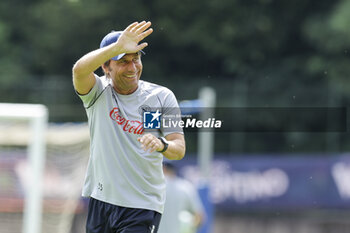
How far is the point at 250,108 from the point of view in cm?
2058

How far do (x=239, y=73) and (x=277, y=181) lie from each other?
7.82m

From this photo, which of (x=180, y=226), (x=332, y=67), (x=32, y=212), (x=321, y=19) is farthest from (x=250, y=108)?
(x=32, y=212)

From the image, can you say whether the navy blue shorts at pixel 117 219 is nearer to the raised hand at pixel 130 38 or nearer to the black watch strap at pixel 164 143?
the black watch strap at pixel 164 143

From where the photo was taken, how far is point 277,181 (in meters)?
18.0

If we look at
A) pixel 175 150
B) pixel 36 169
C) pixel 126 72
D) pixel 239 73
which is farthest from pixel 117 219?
pixel 239 73

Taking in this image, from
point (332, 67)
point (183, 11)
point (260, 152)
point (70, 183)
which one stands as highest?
point (183, 11)

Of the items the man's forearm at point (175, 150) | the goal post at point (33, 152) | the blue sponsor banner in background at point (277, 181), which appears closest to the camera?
the man's forearm at point (175, 150)

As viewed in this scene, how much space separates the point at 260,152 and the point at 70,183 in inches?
384

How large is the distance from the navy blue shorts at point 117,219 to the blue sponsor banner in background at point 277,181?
13276 mm

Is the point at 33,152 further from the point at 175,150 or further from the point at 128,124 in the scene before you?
the point at 175,150

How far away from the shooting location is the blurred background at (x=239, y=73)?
18.1 m

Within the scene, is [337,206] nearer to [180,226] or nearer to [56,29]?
[180,226]

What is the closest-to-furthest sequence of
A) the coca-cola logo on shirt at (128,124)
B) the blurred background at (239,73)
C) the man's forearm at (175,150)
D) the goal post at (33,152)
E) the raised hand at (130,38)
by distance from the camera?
the raised hand at (130,38)
the man's forearm at (175,150)
the coca-cola logo on shirt at (128,124)
the goal post at (33,152)
the blurred background at (239,73)

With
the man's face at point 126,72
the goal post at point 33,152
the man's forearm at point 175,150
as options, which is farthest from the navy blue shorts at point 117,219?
the goal post at point 33,152
